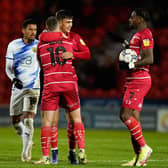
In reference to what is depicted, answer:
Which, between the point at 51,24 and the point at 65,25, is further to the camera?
the point at 65,25

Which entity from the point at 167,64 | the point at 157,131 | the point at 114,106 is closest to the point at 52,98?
the point at 157,131

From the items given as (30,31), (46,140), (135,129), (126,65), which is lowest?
(46,140)

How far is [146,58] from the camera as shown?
7969mm

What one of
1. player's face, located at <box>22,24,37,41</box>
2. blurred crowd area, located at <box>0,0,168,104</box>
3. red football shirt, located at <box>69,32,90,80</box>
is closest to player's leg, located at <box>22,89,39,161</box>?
player's face, located at <box>22,24,37,41</box>

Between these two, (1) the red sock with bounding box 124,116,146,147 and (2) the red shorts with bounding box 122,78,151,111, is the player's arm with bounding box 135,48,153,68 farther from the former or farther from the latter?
(1) the red sock with bounding box 124,116,146,147

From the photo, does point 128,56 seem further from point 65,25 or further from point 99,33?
point 99,33

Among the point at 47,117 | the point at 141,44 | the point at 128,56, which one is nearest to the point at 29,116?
the point at 47,117

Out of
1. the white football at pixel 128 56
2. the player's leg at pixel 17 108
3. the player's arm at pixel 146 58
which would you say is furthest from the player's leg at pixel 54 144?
the player's arm at pixel 146 58

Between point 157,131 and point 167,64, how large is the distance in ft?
12.1

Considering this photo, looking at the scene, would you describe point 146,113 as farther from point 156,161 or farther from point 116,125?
point 156,161

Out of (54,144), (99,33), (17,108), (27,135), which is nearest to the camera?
(54,144)

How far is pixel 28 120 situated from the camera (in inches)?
365

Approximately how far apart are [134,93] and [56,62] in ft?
3.61

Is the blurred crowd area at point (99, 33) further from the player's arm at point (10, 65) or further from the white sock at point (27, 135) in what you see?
the white sock at point (27, 135)
